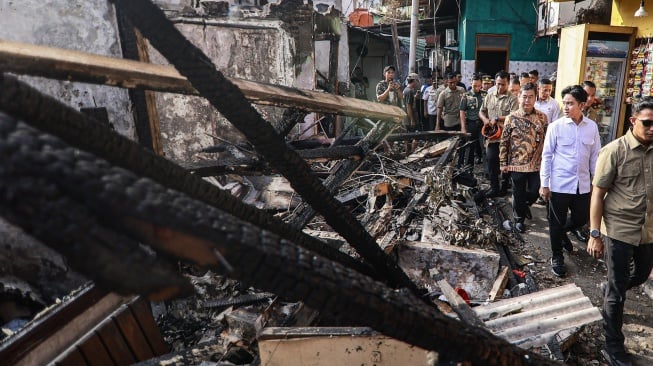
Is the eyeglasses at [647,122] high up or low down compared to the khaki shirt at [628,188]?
up

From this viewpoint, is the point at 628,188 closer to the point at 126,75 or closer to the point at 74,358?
the point at 126,75

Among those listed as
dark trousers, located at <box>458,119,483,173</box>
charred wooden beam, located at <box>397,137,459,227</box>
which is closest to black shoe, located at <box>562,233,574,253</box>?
charred wooden beam, located at <box>397,137,459,227</box>

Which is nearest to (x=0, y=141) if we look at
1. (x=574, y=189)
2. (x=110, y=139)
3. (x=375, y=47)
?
(x=110, y=139)

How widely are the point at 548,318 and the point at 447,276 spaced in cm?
150

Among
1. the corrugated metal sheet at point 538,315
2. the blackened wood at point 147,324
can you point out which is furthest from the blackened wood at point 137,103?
the corrugated metal sheet at point 538,315

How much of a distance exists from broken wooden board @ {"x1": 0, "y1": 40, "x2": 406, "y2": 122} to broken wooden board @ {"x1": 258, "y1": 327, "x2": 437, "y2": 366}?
3.57ft

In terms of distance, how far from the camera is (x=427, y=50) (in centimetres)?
2070

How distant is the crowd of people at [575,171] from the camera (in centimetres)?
326

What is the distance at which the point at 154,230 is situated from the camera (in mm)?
618

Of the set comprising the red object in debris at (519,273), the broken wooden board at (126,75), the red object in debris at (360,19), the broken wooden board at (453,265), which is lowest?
the red object in debris at (519,273)

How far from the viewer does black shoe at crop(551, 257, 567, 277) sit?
4.70 metres

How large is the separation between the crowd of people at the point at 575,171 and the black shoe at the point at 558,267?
11 millimetres

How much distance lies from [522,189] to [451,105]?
3.73 metres

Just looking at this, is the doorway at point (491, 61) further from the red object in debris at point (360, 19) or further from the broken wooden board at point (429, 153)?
the broken wooden board at point (429, 153)
